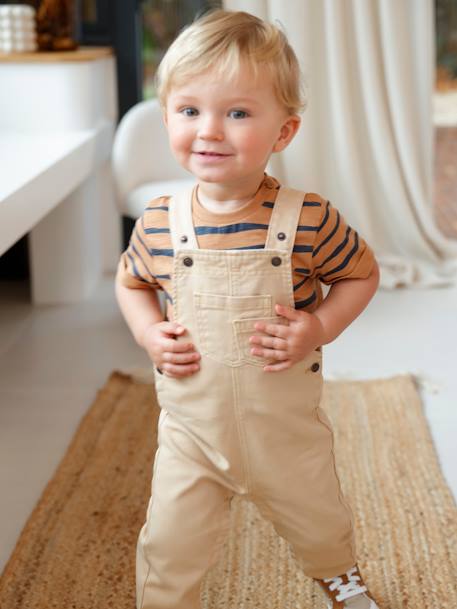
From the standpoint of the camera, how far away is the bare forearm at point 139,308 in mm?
1209

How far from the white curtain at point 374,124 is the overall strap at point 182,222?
170cm

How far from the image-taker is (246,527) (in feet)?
5.10

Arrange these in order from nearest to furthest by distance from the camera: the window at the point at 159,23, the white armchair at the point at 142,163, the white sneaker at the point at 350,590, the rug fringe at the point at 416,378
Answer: the white sneaker at the point at 350,590 → the rug fringe at the point at 416,378 → the white armchair at the point at 142,163 → the window at the point at 159,23

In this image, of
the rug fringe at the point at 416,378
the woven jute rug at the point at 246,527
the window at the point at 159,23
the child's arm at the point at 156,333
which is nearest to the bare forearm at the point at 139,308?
A: the child's arm at the point at 156,333

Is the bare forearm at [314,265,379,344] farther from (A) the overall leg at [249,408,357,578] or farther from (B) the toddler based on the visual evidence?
(A) the overall leg at [249,408,357,578]

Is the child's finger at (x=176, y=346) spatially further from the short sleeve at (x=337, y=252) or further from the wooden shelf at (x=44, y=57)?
the wooden shelf at (x=44, y=57)

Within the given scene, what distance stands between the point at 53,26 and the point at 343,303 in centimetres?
183

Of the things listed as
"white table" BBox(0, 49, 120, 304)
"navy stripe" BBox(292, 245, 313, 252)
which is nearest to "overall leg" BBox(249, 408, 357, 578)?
"navy stripe" BBox(292, 245, 313, 252)

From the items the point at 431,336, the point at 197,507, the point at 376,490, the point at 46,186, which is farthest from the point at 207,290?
the point at 431,336

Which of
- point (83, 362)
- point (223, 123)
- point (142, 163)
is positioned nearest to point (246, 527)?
point (223, 123)

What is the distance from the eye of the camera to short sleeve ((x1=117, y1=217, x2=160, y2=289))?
1185mm

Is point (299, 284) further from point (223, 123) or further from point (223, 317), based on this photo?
point (223, 123)

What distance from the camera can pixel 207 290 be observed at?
1100 mm

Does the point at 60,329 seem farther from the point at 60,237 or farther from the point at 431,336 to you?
the point at 431,336
